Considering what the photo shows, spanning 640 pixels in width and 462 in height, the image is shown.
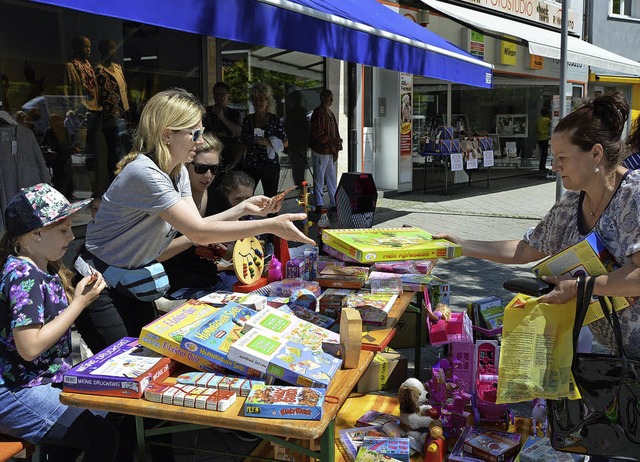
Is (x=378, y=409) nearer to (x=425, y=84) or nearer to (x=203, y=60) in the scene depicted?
(x=203, y=60)

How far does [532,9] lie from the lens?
1582 cm

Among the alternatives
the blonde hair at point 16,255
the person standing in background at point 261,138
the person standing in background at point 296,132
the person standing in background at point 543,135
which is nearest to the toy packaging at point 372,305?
the blonde hair at point 16,255

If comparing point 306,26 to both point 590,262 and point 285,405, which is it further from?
point 285,405

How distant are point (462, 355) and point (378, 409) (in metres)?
0.51

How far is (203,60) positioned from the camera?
840cm

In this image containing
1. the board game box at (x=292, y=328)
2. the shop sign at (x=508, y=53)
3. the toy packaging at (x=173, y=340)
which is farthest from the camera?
the shop sign at (x=508, y=53)

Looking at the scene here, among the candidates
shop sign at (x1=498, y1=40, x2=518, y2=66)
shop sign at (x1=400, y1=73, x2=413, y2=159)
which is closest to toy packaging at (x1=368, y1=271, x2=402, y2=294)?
shop sign at (x1=400, y1=73, x2=413, y2=159)

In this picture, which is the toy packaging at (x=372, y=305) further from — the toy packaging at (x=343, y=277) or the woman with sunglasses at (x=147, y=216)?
the woman with sunglasses at (x=147, y=216)

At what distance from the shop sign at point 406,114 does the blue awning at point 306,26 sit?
14.7 ft

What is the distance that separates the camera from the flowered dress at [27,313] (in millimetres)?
2115

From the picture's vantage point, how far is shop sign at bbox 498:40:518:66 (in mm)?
14442

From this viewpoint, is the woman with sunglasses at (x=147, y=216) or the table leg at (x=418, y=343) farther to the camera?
the table leg at (x=418, y=343)

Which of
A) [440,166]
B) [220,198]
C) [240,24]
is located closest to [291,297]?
[220,198]

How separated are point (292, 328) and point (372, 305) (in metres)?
0.55
